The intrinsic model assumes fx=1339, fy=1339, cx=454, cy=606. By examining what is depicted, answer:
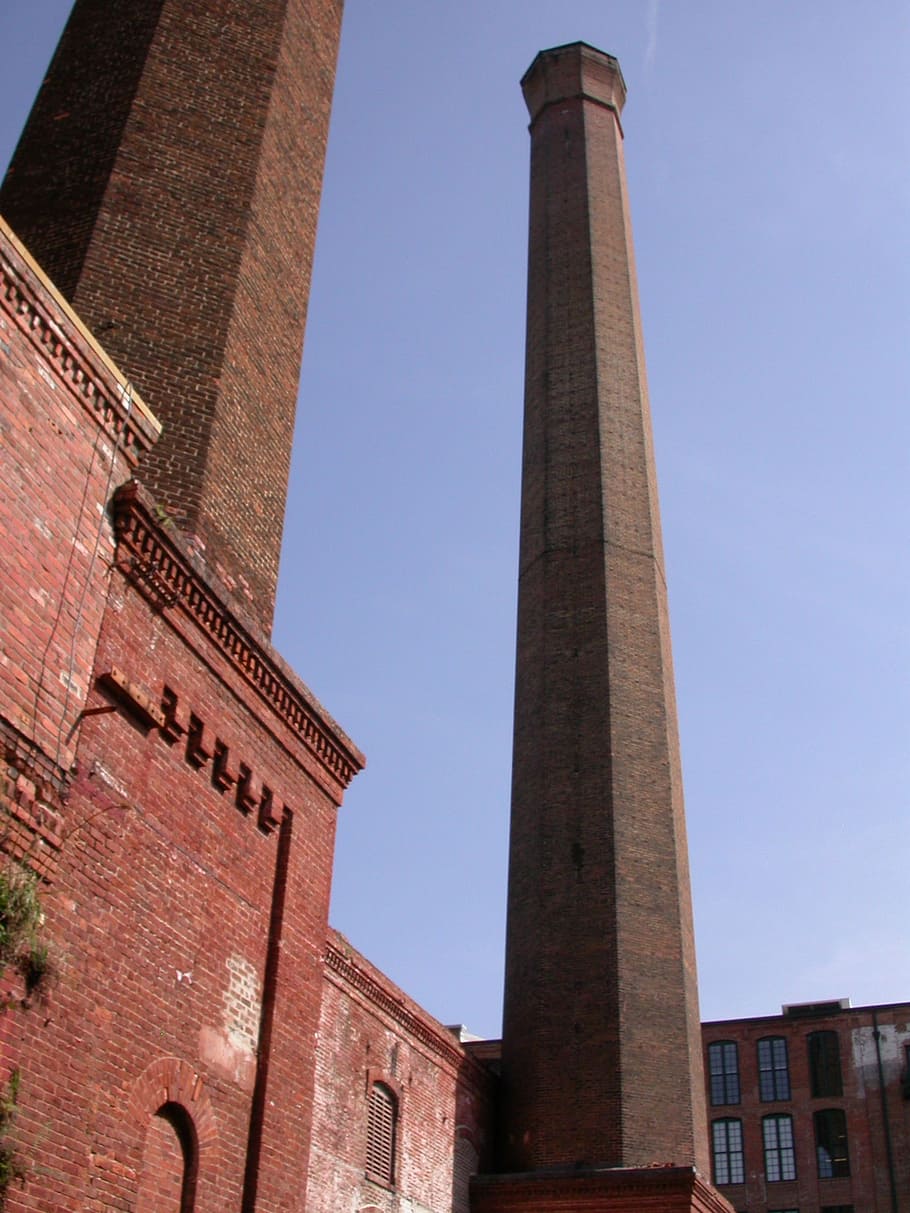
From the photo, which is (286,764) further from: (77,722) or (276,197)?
(276,197)

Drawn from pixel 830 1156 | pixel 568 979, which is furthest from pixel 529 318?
pixel 830 1156

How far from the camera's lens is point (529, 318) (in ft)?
88.7

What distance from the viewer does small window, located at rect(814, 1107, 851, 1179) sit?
3747cm

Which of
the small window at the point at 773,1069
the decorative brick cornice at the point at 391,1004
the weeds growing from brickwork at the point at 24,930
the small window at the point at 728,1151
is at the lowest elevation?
the weeds growing from brickwork at the point at 24,930

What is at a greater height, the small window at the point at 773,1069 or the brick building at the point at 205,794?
the small window at the point at 773,1069

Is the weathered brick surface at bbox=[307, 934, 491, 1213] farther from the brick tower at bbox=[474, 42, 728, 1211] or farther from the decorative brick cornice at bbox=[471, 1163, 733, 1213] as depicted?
the brick tower at bbox=[474, 42, 728, 1211]

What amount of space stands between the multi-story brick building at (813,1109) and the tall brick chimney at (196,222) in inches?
1318

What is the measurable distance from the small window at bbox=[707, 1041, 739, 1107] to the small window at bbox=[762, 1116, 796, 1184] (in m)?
1.23

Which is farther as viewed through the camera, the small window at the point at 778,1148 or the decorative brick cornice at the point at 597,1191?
the small window at the point at 778,1148

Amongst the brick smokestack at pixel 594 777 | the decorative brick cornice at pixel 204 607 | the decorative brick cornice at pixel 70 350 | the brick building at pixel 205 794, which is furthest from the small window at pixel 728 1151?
the decorative brick cornice at pixel 70 350

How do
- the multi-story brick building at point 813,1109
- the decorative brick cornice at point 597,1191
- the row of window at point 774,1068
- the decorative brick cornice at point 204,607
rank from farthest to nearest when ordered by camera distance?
1. the row of window at point 774,1068
2. the multi-story brick building at point 813,1109
3. the decorative brick cornice at point 597,1191
4. the decorative brick cornice at point 204,607

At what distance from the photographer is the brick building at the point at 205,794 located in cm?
702

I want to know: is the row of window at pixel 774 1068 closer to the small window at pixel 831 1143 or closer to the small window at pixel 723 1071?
the small window at pixel 723 1071

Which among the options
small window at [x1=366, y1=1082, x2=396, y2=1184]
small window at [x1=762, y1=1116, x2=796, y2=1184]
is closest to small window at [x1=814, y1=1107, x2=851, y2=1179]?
small window at [x1=762, y1=1116, x2=796, y2=1184]
